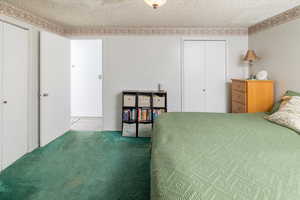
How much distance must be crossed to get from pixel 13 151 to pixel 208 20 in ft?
13.2

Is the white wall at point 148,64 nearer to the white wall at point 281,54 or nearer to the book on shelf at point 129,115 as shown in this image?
the book on shelf at point 129,115

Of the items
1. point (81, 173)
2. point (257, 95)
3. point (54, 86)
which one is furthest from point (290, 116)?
point (54, 86)

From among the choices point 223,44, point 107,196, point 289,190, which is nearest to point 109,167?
point 107,196

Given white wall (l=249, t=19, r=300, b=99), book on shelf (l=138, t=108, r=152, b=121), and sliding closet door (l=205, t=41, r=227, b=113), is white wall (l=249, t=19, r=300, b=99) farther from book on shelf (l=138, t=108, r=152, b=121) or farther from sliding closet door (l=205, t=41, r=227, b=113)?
book on shelf (l=138, t=108, r=152, b=121)

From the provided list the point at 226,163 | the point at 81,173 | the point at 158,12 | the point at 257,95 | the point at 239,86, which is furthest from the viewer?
the point at 239,86

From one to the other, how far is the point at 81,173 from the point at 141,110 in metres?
1.84

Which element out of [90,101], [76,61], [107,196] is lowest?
[107,196]

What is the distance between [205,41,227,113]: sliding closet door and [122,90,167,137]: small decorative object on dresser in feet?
3.77

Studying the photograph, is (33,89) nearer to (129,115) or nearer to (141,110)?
(129,115)

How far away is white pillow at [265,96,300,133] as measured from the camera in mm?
2057

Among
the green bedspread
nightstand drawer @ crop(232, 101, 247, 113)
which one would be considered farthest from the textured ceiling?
the green bedspread

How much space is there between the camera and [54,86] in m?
3.64

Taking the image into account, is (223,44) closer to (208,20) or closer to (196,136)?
(208,20)

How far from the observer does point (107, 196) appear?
1.97 meters
